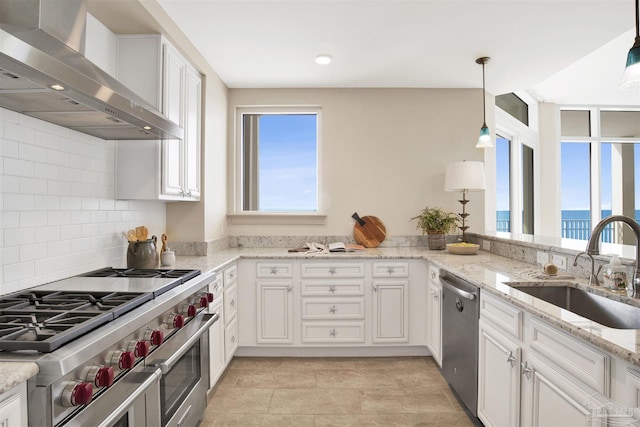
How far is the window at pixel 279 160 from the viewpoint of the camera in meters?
4.07

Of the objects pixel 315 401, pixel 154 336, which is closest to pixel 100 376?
pixel 154 336

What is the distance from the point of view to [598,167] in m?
5.70

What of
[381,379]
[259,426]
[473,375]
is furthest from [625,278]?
[259,426]

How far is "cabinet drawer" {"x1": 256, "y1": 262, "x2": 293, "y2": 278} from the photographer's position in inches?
130

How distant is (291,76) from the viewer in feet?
→ 12.0

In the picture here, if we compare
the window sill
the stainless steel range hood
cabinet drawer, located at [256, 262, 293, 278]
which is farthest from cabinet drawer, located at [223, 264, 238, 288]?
the stainless steel range hood

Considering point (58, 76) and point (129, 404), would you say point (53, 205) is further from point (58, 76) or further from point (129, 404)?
point (129, 404)

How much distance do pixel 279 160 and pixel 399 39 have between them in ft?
5.75

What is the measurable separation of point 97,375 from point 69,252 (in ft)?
3.85

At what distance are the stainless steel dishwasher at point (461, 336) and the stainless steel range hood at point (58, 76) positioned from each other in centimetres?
200

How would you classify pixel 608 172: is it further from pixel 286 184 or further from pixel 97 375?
pixel 97 375

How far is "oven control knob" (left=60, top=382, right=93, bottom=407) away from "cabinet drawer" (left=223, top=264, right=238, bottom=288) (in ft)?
5.91

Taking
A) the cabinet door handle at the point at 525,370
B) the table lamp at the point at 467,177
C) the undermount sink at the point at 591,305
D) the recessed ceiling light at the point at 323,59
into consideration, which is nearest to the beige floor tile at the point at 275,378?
the cabinet door handle at the point at 525,370

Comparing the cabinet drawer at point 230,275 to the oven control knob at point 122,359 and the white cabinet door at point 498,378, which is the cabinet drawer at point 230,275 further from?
the white cabinet door at point 498,378
